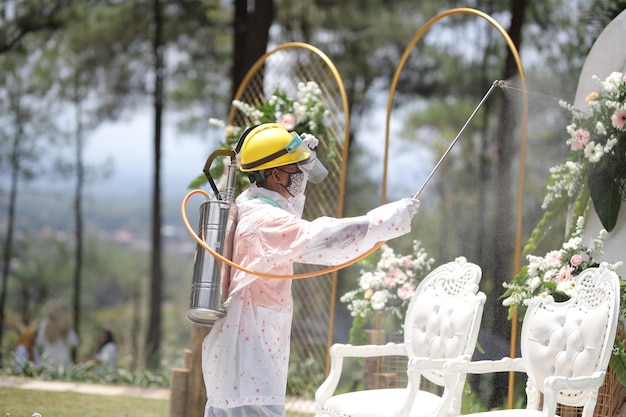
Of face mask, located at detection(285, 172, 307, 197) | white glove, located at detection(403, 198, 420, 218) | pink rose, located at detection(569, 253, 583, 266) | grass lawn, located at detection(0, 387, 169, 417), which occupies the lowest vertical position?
grass lawn, located at detection(0, 387, 169, 417)

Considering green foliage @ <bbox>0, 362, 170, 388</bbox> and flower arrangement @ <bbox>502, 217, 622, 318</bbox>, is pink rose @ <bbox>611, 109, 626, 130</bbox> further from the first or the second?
green foliage @ <bbox>0, 362, 170, 388</bbox>

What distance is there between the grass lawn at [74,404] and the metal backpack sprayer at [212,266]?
196 cm

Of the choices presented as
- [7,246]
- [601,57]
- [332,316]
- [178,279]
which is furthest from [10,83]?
[601,57]

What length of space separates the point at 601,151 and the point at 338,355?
1.46 meters

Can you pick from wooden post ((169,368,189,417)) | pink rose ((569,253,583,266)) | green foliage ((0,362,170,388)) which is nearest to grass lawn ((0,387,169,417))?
wooden post ((169,368,189,417))

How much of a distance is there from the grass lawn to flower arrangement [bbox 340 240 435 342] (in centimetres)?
152

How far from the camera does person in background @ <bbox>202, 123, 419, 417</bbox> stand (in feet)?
9.18

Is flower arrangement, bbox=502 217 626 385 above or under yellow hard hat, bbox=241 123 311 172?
under

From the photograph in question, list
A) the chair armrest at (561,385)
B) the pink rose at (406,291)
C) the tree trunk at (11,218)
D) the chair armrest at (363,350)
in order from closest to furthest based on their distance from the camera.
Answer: the chair armrest at (561,385)
the chair armrest at (363,350)
the pink rose at (406,291)
the tree trunk at (11,218)

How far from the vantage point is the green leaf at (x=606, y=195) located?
12.2ft

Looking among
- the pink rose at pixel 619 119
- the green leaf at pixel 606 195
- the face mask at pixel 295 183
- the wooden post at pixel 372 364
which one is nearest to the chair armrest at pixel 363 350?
the wooden post at pixel 372 364

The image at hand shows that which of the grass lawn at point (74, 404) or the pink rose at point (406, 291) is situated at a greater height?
the pink rose at point (406, 291)

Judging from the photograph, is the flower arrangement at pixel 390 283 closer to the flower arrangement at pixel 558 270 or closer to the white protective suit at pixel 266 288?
the flower arrangement at pixel 558 270

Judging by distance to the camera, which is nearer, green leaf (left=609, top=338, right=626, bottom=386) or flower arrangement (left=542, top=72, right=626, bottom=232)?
green leaf (left=609, top=338, right=626, bottom=386)
